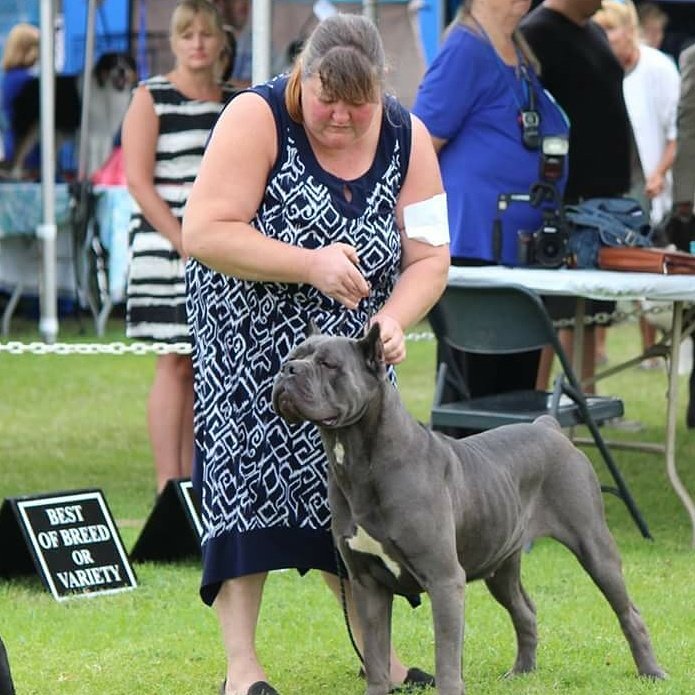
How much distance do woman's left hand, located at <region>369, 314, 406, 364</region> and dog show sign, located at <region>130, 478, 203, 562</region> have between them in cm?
196

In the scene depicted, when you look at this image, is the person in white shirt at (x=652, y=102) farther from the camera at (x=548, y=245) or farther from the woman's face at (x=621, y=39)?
the camera at (x=548, y=245)

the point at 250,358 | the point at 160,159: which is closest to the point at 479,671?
the point at 250,358

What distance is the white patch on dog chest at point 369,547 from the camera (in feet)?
11.4

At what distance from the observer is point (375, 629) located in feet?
12.0

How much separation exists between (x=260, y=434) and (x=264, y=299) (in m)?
0.32

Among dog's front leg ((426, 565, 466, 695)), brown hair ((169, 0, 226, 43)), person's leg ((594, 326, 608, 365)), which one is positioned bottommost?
person's leg ((594, 326, 608, 365))

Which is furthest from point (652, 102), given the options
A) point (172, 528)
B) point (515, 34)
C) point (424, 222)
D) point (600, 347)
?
point (424, 222)

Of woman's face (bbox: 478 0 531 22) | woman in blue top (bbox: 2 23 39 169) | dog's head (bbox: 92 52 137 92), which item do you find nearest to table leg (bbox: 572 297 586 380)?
woman's face (bbox: 478 0 531 22)

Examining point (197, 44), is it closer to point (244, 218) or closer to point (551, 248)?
point (551, 248)

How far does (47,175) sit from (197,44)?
4670 mm

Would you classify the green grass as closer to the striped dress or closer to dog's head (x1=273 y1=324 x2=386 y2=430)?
the striped dress

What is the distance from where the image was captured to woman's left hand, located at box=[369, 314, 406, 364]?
345 centimetres

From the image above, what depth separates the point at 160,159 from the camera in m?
6.23

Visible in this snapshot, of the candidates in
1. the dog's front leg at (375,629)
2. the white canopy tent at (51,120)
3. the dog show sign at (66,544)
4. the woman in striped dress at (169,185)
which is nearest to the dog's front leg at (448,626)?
→ the dog's front leg at (375,629)
